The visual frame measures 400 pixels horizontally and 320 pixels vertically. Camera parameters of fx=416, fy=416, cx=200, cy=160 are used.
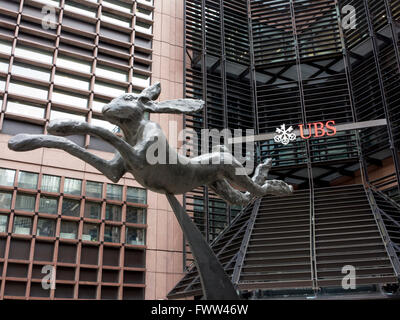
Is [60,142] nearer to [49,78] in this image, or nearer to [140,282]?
[140,282]

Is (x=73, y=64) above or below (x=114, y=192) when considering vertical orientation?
above

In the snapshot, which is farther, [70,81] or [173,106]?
[70,81]

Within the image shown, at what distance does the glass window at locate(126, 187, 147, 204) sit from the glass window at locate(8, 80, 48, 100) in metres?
3.82

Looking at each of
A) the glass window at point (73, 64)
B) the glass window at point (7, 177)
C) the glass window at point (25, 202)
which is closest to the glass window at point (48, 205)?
the glass window at point (25, 202)

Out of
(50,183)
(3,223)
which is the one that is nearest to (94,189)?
(50,183)

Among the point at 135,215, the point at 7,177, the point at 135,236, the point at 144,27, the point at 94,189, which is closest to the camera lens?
the point at 7,177

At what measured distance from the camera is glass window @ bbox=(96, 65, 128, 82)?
13.8 m

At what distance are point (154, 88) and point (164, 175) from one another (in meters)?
0.93

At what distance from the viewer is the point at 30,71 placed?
41.1 feet

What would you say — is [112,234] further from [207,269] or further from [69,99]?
[207,269]

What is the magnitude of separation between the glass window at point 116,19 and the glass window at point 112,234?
6971 millimetres

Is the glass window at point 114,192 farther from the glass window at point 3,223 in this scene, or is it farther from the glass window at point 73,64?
the glass window at point 73,64

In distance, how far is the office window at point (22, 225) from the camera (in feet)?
35.8

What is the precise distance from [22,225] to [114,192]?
2692 millimetres
